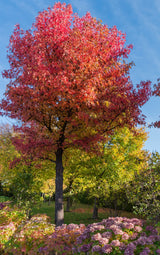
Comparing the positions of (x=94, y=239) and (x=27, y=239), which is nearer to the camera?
(x=94, y=239)

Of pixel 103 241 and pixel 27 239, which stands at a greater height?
pixel 103 241

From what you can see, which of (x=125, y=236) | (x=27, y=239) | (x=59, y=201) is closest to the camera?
(x=125, y=236)

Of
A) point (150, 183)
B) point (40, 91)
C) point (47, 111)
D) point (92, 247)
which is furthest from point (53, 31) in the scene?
point (92, 247)

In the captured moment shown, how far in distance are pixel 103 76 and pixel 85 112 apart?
2.03 metres

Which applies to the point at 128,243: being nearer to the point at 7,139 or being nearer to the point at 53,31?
the point at 53,31

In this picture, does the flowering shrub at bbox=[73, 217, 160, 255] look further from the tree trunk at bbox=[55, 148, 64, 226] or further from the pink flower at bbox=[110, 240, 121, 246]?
the tree trunk at bbox=[55, 148, 64, 226]

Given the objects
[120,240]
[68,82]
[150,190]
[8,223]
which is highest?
[68,82]

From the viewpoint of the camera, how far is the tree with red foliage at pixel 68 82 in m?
9.59

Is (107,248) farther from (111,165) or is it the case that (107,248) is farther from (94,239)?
(111,165)

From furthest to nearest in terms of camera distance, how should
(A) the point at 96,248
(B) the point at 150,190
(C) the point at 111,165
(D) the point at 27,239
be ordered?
(C) the point at 111,165 → (B) the point at 150,190 → (D) the point at 27,239 → (A) the point at 96,248

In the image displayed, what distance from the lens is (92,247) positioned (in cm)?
481

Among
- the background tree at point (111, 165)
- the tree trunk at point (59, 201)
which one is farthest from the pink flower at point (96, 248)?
the background tree at point (111, 165)

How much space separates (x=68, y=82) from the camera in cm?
918

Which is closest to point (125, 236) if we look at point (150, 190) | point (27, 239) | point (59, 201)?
point (27, 239)
